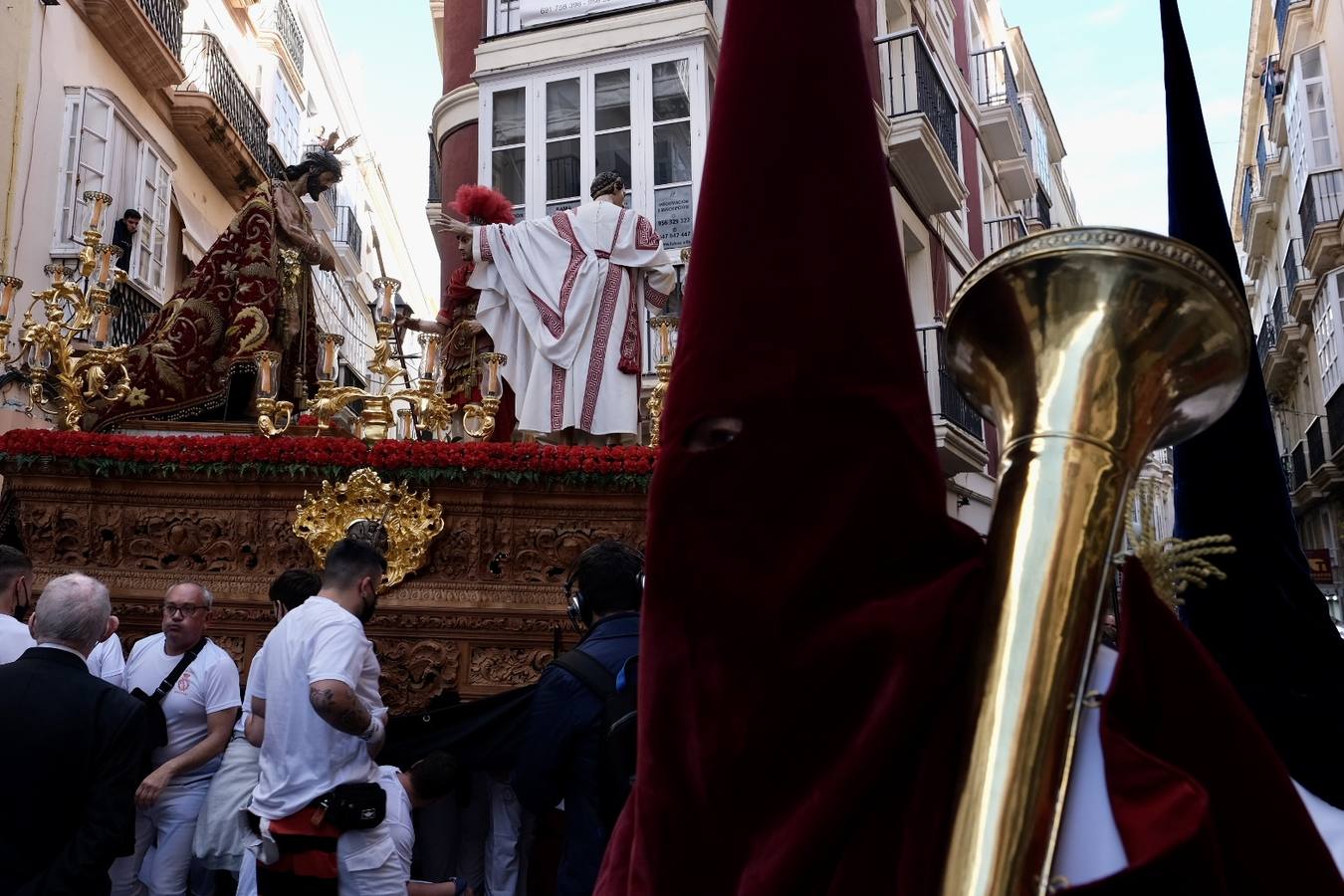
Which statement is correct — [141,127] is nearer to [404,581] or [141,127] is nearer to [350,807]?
[404,581]

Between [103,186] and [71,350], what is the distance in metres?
7.28

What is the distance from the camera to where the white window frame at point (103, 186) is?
11641 mm

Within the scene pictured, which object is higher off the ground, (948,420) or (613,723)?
(948,420)

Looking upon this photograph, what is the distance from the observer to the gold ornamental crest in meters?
4.96

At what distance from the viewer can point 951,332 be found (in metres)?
1.08

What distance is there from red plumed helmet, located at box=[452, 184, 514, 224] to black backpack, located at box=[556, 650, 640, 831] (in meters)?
A: 4.03

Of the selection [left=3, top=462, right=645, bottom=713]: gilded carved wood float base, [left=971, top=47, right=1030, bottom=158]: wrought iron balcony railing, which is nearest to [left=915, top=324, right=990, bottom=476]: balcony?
[left=3, top=462, right=645, bottom=713]: gilded carved wood float base

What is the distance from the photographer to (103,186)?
11859 millimetres

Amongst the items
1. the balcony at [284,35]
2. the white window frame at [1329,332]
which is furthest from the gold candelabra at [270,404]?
the white window frame at [1329,332]

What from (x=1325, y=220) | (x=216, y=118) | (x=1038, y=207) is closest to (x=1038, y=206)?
(x=1038, y=207)

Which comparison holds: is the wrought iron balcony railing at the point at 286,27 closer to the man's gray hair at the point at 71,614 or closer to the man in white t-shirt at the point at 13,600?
the man in white t-shirt at the point at 13,600

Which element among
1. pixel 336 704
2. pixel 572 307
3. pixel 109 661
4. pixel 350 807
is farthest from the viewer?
pixel 572 307

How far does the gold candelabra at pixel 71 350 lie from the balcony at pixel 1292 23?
74.9 ft

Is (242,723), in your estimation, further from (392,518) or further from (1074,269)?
(1074,269)
